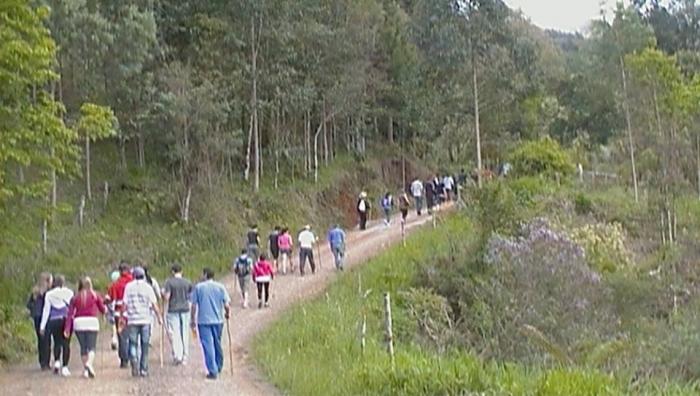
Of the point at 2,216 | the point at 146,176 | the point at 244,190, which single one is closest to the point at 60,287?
the point at 2,216

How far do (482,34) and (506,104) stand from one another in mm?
10898

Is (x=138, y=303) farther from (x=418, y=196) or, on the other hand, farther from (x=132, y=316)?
(x=418, y=196)

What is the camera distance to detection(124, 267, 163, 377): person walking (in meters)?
16.2

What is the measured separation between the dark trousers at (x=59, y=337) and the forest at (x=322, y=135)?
260cm

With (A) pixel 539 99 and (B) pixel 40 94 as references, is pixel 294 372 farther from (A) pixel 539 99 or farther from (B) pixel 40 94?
(A) pixel 539 99

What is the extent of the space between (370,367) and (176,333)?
3868mm

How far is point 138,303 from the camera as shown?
637 inches

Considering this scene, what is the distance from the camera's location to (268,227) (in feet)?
136

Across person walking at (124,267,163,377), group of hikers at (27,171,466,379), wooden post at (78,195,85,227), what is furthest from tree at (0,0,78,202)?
wooden post at (78,195,85,227)

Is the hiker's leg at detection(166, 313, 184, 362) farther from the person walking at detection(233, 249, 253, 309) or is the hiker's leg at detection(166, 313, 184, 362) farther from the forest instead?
the person walking at detection(233, 249, 253, 309)

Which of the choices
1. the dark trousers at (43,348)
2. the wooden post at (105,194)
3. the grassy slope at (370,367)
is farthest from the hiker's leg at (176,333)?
the wooden post at (105,194)

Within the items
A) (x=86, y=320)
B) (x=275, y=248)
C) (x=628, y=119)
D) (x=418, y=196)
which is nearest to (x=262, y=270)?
(x=275, y=248)

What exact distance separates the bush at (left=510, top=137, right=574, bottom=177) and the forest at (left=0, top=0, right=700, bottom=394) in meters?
0.11

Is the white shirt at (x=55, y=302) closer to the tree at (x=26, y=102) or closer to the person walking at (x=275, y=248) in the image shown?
the tree at (x=26, y=102)
